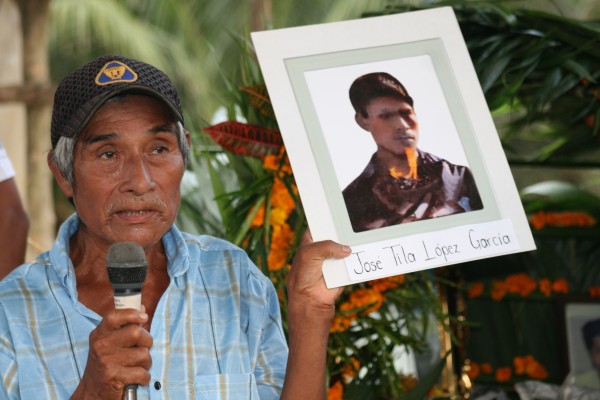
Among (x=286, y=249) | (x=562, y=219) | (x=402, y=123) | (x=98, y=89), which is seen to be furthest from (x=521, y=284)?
(x=98, y=89)

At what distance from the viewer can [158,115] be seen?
5.83ft

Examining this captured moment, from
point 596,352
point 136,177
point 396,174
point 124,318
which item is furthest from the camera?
point 596,352

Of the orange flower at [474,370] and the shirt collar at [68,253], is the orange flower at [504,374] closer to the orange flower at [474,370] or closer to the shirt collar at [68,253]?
the orange flower at [474,370]

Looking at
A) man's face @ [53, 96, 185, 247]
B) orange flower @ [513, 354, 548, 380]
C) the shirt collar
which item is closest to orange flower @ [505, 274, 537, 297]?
orange flower @ [513, 354, 548, 380]

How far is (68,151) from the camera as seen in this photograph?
1767mm

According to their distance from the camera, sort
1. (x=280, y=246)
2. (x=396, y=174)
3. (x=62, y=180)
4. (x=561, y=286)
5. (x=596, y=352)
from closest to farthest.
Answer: (x=62, y=180), (x=396, y=174), (x=280, y=246), (x=596, y=352), (x=561, y=286)

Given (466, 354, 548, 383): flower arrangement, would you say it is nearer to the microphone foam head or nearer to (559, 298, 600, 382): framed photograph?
(559, 298, 600, 382): framed photograph

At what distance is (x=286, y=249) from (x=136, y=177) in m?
1.13

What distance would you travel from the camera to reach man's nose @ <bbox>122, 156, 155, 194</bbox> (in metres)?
1.71

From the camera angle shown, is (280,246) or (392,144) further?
(280,246)

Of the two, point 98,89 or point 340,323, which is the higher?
point 98,89

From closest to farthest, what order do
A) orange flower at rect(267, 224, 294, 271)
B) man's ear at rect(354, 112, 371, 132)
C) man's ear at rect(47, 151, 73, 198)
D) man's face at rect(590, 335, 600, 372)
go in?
man's ear at rect(47, 151, 73, 198)
man's ear at rect(354, 112, 371, 132)
orange flower at rect(267, 224, 294, 271)
man's face at rect(590, 335, 600, 372)

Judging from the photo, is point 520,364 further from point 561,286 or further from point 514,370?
point 561,286

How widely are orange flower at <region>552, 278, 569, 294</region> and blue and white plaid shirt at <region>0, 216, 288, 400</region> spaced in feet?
6.32
